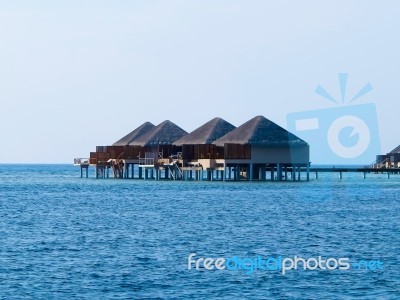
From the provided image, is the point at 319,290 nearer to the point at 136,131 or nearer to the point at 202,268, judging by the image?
the point at 202,268

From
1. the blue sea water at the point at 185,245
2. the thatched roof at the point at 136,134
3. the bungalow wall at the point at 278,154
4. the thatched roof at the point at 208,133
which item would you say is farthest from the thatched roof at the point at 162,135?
the blue sea water at the point at 185,245

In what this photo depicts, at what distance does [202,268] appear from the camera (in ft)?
101

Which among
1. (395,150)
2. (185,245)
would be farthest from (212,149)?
(185,245)

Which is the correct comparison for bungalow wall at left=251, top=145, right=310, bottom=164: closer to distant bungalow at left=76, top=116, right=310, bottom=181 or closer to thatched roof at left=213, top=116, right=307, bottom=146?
distant bungalow at left=76, top=116, right=310, bottom=181

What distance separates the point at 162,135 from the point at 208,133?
812 centimetres

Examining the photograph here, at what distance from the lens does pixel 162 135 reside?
324 feet

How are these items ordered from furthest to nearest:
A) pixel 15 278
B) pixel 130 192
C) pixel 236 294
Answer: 1. pixel 130 192
2. pixel 15 278
3. pixel 236 294

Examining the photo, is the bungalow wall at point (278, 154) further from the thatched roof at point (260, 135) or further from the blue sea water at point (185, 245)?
the blue sea water at point (185, 245)

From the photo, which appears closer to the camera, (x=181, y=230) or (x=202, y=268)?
(x=202, y=268)

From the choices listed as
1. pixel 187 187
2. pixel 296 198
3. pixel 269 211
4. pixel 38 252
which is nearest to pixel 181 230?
pixel 38 252

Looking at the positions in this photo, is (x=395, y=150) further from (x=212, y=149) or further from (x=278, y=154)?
(x=212, y=149)

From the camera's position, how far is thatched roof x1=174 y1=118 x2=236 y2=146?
91.2m

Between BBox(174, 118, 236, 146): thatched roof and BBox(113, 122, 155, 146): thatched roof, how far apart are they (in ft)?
32.6

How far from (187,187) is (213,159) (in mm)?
A: 5505
